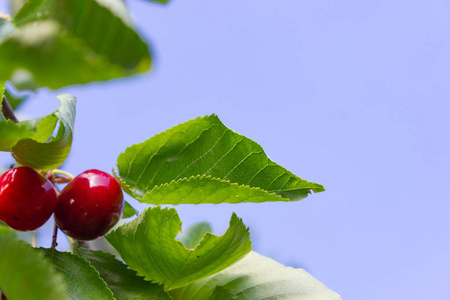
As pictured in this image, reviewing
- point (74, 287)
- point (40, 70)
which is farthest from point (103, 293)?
point (40, 70)

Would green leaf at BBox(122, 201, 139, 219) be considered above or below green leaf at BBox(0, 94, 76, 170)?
below

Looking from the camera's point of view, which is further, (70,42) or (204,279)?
(204,279)

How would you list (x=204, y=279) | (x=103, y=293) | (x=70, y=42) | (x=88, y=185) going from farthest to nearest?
1. (x=204, y=279)
2. (x=88, y=185)
3. (x=103, y=293)
4. (x=70, y=42)

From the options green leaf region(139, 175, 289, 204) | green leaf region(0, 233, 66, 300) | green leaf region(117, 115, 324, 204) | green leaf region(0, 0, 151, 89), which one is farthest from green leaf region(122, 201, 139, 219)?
green leaf region(0, 0, 151, 89)

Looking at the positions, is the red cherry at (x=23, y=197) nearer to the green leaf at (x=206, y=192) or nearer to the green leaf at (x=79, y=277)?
the green leaf at (x=79, y=277)

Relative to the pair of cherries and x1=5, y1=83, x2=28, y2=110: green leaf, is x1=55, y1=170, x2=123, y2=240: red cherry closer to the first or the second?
the pair of cherries

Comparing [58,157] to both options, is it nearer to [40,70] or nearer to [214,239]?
[214,239]

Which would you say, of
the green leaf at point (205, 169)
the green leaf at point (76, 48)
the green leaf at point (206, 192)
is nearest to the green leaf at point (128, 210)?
the green leaf at point (205, 169)
